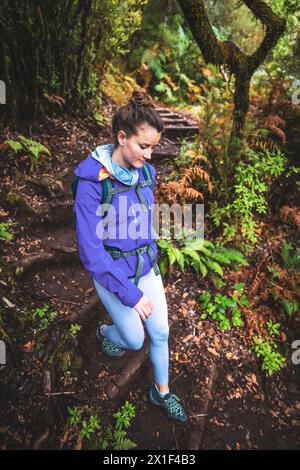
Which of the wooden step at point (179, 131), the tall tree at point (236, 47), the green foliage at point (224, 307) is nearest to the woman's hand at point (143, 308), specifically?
the green foliage at point (224, 307)

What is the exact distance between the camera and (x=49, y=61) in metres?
5.32

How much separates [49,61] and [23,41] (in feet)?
1.72

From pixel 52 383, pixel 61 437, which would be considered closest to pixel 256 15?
pixel 52 383

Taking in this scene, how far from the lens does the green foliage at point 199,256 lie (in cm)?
454

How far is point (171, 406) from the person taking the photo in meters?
3.43

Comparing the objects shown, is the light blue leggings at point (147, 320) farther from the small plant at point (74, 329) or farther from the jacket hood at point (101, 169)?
the jacket hood at point (101, 169)

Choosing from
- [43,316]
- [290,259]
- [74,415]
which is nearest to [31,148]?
[43,316]

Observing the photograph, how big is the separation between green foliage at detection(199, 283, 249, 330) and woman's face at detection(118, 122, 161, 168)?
2.57 meters

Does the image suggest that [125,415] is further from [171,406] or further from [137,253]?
[137,253]

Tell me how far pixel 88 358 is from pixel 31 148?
10.3 feet

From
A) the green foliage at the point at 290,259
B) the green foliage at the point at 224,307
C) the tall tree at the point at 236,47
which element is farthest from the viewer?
the green foliage at the point at 290,259

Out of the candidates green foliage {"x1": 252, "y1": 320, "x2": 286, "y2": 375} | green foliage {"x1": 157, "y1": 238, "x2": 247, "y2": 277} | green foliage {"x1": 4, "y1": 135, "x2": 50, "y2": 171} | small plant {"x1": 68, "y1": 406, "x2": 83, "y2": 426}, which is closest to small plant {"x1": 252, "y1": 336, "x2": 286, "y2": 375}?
green foliage {"x1": 252, "y1": 320, "x2": 286, "y2": 375}

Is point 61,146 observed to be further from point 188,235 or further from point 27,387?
point 27,387

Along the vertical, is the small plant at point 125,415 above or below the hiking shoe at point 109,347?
below
